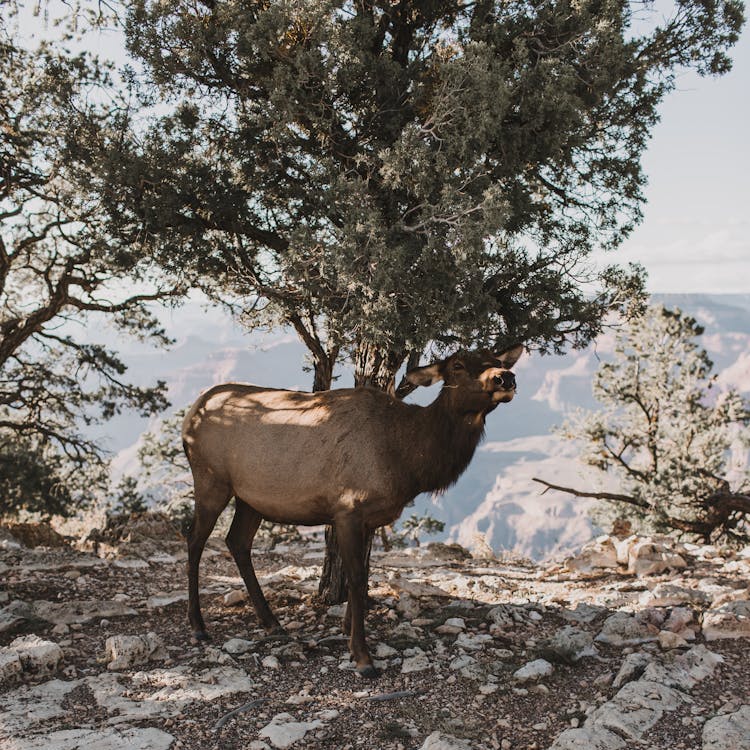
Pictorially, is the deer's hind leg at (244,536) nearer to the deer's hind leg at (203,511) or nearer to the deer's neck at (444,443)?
the deer's hind leg at (203,511)

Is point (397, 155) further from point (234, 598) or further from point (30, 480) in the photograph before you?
point (30, 480)

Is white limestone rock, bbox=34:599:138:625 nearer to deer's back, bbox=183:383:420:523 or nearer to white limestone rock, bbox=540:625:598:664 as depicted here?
deer's back, bbox=183:383:420:523

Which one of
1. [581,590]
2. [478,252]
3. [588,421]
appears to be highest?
[478,252]

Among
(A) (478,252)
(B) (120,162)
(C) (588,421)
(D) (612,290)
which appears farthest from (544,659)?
(C) (588,421)

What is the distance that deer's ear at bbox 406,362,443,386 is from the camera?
615cm

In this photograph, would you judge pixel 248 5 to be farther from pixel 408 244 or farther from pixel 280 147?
pixel 408 244

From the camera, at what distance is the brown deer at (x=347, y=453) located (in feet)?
19.6

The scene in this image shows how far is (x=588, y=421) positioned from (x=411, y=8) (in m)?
13.1

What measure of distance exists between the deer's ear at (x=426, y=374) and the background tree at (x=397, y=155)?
294 millimetres

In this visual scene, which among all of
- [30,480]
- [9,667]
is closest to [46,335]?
[30,480]

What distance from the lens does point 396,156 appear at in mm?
5391

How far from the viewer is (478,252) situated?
511cm

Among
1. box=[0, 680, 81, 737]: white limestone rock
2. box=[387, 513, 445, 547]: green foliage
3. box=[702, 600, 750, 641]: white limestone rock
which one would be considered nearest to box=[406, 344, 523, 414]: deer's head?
box=[702, 600, 750, 641]: white limestone rock

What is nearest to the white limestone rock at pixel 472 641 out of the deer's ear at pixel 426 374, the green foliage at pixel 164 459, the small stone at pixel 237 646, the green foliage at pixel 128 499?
the small stone at pixel 237 646
